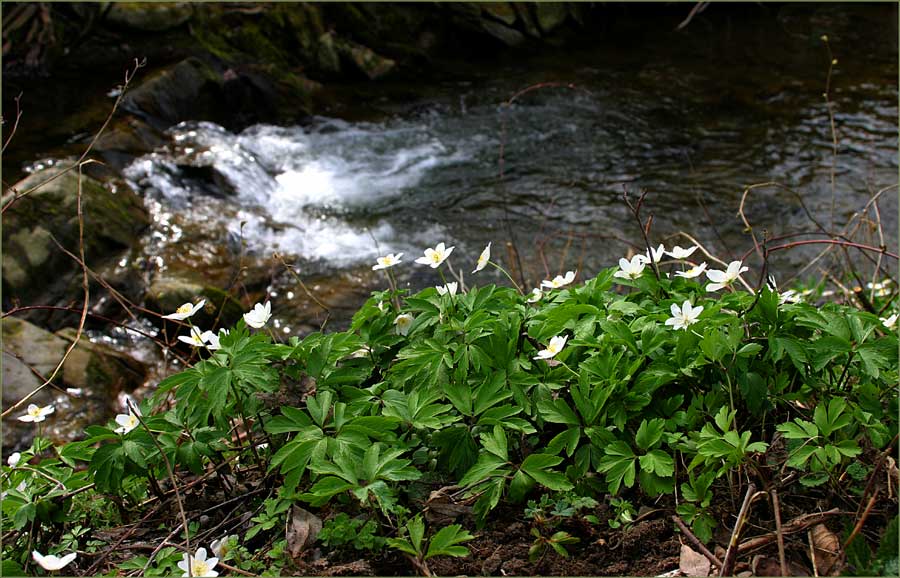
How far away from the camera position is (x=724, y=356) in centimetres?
190

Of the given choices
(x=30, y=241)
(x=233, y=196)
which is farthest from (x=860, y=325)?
(x=233, y=196)

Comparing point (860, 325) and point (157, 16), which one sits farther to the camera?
point (157, 16)

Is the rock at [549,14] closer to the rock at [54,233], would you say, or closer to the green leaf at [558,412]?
the rock at [54,233]

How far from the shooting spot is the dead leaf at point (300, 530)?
180cm

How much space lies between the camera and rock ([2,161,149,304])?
495cm

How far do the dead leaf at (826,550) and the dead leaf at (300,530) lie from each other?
115cm

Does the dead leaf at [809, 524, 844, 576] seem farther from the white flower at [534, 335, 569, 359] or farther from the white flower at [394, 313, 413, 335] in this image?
the white flower at [394, 313, 413, 335]

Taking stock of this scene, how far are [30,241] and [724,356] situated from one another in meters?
4.72

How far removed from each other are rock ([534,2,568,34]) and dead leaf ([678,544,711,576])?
10.4 m

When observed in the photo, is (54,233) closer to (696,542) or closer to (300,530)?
(300,530)

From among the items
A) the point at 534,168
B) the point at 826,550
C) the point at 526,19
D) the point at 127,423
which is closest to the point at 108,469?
the point at 127,423

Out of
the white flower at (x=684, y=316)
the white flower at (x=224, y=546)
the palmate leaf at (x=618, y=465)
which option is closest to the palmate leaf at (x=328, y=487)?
the white flower at (x=224, y=546)

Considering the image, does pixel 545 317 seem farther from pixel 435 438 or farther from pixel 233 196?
pixel 233 196

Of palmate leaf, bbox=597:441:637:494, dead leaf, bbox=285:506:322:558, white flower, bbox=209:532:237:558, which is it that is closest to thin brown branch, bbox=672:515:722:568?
palmate leaf, bbox=597:441:637:494
